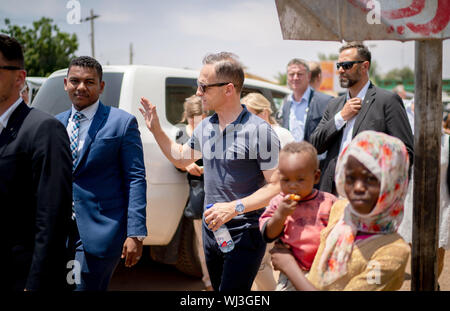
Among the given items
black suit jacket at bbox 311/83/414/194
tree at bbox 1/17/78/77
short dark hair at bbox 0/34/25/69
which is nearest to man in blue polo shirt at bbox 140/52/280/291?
black suit jacket at bbox 311/83/414/194

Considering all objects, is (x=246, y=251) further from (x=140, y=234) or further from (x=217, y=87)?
(x=217, y=87)

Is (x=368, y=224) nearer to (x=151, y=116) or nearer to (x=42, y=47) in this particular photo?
(x=151, y=116)

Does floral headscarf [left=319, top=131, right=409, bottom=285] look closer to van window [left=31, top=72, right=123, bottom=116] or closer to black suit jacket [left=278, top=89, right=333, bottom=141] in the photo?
van window [left=31, top=72, right=123, bottom=116]

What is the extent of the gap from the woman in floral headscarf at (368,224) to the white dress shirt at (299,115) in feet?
12.8

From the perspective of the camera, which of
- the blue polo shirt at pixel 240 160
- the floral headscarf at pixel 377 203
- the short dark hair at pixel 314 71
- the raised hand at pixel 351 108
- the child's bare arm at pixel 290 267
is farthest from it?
the short dark hair at pixel 314 71

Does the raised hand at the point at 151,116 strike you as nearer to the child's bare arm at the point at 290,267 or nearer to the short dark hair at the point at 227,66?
the short dark hair at the point at 227,66

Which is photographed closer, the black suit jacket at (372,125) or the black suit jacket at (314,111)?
the black suit jacket at (372,125)

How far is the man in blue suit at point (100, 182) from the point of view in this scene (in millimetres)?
2814

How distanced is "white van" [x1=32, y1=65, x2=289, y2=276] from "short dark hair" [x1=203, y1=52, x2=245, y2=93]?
62.3 inches

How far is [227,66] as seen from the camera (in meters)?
2.91

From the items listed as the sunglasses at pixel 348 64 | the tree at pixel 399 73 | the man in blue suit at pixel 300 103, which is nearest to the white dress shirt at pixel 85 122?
the sunglasses at pixel 348 64

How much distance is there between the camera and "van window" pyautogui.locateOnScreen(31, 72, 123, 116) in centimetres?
441

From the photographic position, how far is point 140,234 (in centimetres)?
290
